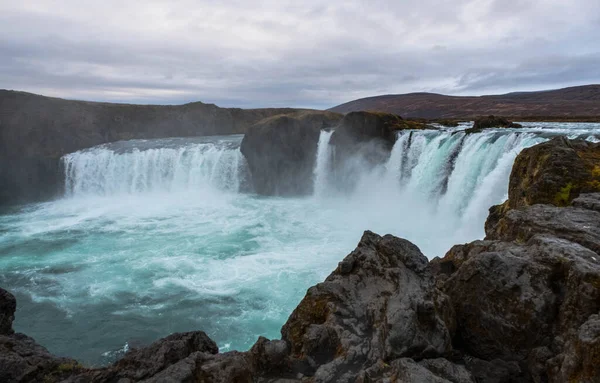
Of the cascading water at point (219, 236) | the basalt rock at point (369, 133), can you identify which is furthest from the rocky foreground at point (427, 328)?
the basalt rock at point (369, 133)

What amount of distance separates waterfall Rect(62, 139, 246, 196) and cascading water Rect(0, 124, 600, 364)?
0.18m

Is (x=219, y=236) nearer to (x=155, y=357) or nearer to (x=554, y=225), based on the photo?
(x=155, y=357)

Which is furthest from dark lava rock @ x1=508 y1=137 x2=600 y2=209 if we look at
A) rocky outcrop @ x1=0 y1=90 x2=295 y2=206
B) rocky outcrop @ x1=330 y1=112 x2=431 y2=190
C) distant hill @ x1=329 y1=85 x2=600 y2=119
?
distant hill @ x1=329 y1=85 x2=600 y2=119

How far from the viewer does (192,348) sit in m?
7.78

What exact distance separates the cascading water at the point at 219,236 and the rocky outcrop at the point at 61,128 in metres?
5.57

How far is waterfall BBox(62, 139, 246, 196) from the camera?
40.8m

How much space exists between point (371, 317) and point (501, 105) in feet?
301

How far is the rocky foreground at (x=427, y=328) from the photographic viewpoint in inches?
210

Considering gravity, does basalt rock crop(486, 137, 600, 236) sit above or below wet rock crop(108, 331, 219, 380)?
above

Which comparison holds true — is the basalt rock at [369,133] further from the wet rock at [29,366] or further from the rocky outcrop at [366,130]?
the wet rock at [29,366]

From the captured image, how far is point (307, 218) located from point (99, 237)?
1479 centimetres

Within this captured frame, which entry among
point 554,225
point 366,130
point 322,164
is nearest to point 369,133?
point 366,130

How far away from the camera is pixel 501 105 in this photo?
84812mm

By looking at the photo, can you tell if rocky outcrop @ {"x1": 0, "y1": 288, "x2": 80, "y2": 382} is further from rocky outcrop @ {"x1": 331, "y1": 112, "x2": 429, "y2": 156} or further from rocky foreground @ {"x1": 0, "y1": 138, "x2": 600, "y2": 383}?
rocky outcrop @ {"x1": 331, "y1": 112, "x2": 429, "y2": 156}
